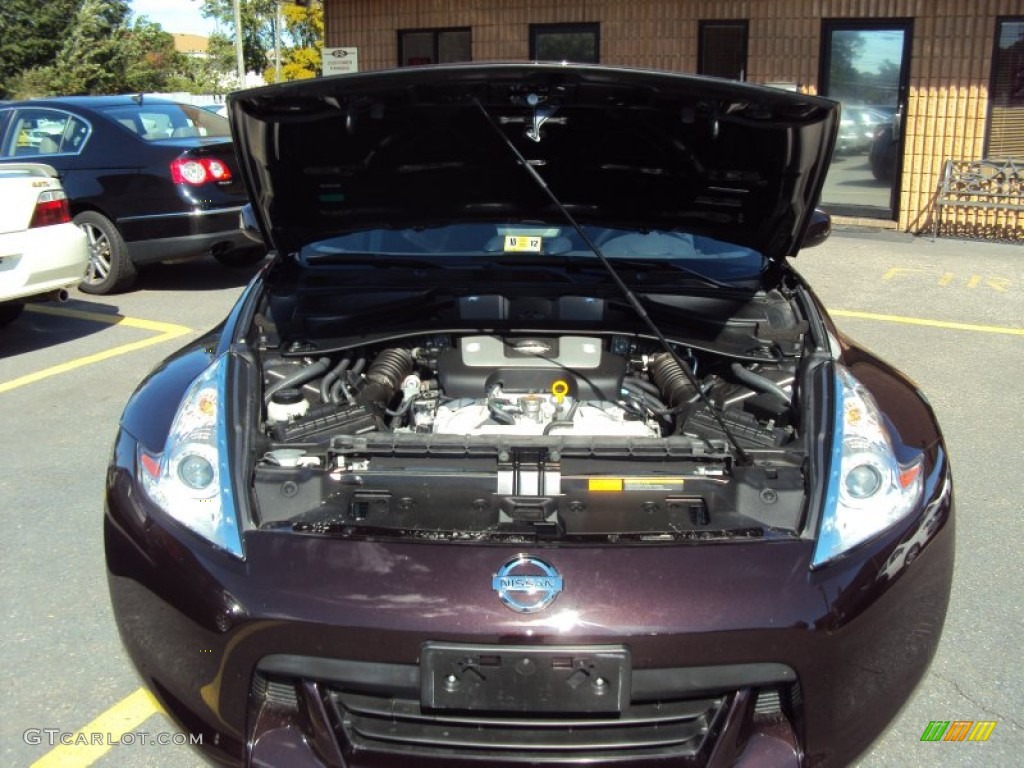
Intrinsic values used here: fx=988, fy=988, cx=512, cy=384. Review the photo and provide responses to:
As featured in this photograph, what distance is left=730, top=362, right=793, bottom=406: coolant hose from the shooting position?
2881 mm

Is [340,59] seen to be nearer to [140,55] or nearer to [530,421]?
[530,421]

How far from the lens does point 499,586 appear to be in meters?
2.09

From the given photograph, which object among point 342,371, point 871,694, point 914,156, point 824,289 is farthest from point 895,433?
point 914,156

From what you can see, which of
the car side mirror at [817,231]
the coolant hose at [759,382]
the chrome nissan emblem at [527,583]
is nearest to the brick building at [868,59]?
the car side mirror at [817,231]

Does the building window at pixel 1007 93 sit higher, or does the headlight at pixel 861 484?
the building window at pixel 1007 93

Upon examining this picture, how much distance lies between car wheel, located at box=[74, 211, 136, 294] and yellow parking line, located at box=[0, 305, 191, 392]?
47 cm

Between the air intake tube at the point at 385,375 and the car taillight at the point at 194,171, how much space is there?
5.39 metres

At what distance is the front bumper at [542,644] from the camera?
2.05 m

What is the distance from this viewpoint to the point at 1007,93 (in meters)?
10.8

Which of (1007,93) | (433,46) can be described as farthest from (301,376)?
(433,46)

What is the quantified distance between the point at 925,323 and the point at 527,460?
230 inches

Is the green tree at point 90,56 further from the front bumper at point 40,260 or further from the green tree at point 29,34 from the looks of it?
the front bumper at point 40,260

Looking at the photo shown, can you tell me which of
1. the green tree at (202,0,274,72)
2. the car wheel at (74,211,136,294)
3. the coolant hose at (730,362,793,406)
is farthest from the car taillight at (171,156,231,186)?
the green tree at (202,0,274,72)

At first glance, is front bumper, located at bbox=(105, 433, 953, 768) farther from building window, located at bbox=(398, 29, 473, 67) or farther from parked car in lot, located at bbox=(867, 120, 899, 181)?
building window, located at bbox=(398, 29, 473, 67)
